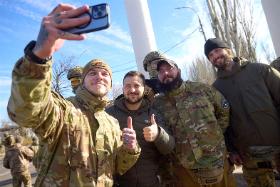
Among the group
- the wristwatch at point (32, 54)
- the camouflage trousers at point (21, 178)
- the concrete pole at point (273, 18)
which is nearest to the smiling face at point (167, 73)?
the wristwatch at point (32, 54)

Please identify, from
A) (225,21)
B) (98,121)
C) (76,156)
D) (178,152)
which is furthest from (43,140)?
(225,21)

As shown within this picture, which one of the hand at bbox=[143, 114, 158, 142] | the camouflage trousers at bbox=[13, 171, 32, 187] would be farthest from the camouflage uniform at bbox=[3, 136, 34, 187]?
the hand at bbox=[143, 114, 158, 142]

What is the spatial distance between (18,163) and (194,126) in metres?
7.04

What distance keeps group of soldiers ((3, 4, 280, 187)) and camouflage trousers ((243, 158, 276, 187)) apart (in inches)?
0.4

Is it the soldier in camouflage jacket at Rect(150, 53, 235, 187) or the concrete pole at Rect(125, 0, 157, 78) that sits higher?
the concrete pole at Rect(125, 0, 157, 78)

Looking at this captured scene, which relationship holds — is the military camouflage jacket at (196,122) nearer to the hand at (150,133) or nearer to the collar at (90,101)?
the hand at (150,133)

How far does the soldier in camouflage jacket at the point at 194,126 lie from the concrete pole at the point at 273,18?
4.71 metres

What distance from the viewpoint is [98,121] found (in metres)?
2.26

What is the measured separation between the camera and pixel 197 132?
3.16 m

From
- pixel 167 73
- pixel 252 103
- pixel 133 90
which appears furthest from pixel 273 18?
pixel 133 90

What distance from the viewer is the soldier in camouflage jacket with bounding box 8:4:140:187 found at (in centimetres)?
143

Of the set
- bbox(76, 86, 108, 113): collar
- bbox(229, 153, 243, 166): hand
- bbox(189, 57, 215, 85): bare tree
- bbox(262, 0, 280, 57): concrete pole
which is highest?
bbox(189, 57, 215, 85): bare tree

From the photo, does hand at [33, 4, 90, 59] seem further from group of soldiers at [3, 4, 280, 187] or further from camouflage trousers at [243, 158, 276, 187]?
camouflage trousers at [243, 158, 276, 187]

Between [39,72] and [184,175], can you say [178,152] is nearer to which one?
[184,175]
